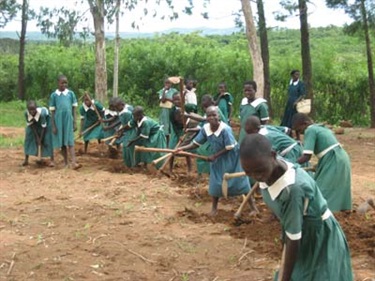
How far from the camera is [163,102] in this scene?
11000mm

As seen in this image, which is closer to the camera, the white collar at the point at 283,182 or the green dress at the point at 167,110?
the white collar at the point at 283,182

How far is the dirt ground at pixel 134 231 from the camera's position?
5066mm

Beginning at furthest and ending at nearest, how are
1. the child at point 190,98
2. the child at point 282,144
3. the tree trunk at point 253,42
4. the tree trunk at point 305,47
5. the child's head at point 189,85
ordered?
the tree trunk at point 305,47, the tree trunk at point 253,42, the child's head at point 189,85, the child at point 190,98, the child at point 282,144

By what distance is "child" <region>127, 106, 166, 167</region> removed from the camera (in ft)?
30.6

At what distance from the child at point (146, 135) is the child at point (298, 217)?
6.38 m

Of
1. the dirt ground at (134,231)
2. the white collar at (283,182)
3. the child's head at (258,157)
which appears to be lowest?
the dirt ground at (134,231)

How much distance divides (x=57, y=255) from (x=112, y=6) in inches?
523

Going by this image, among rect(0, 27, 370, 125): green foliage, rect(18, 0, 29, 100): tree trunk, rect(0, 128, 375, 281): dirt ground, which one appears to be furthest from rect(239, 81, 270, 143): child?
rect(18, 0, 29, 100): tree trunk

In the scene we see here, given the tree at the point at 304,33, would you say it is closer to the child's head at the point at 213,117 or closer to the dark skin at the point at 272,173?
the child's head at the point at 213,117

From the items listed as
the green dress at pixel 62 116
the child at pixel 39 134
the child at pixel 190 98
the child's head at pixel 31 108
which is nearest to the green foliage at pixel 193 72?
the child at pixel 190 98

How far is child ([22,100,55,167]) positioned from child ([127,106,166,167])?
1.37m

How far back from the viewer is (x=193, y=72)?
64.2 ft

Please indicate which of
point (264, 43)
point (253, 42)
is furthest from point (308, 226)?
point (264, 43)

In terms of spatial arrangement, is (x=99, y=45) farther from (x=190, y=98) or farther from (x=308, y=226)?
(x=308, y=226)
